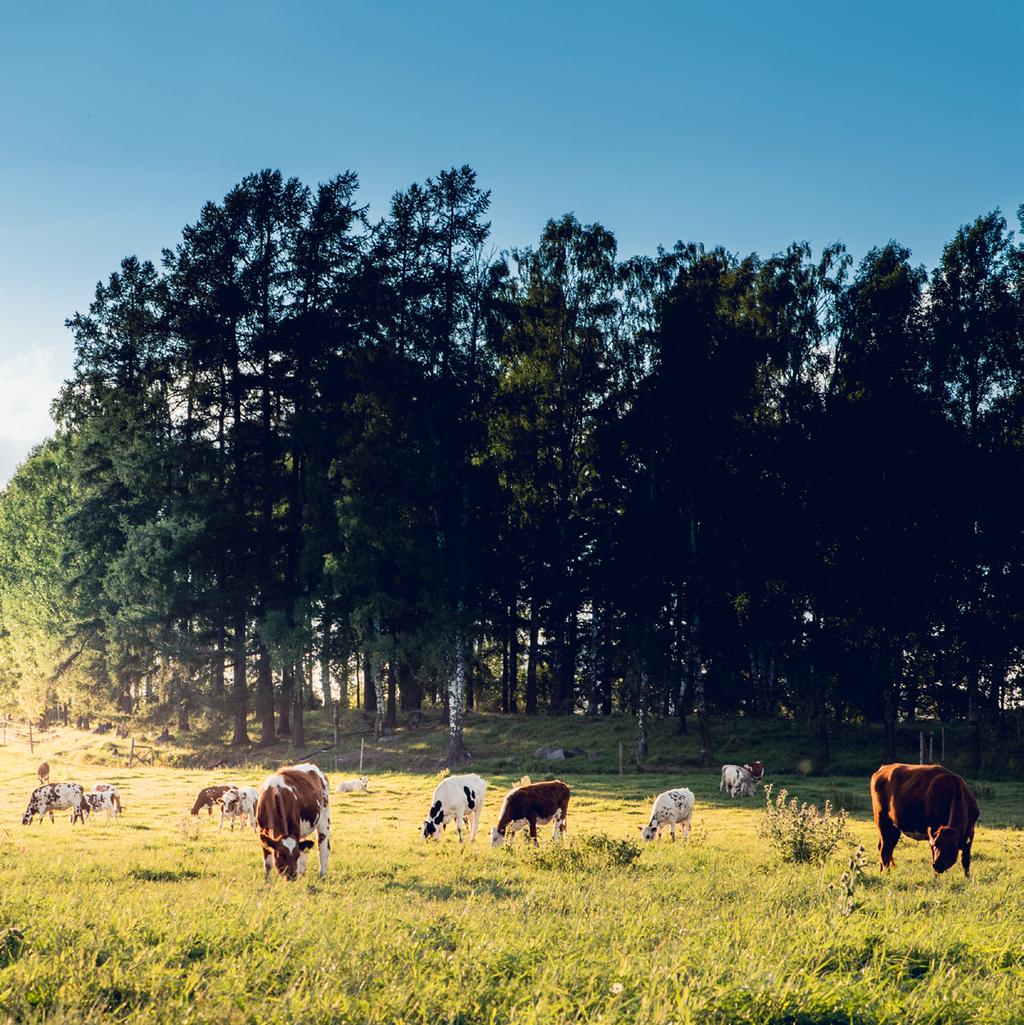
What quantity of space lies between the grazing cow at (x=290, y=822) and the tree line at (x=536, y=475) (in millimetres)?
19487

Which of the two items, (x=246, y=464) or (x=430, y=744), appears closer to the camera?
(x=430, y=744)

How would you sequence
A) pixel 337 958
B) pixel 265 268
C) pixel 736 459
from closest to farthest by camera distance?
pixel 337 958 → pixel 736 459 → pixel 265 268

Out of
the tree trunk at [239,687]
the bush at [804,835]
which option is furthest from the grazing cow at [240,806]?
the tree trunk at [239,687]

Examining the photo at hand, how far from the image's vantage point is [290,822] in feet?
47.0

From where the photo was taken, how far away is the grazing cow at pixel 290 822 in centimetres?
1402

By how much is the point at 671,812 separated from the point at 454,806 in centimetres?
488

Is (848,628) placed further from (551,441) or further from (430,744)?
(430,744)

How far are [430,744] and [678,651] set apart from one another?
1232 cm

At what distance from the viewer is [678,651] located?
33438 mm

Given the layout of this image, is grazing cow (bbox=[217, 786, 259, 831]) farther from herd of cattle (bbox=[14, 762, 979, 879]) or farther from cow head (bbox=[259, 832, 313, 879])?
cow head (bbox=[259, 832, 313, 879])

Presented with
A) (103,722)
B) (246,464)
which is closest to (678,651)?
(246,464)

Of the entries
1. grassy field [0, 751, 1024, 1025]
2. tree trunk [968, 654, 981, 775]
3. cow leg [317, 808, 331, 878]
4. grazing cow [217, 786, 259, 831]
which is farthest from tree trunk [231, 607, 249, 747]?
tree trunk [968, 654, 981, 775]

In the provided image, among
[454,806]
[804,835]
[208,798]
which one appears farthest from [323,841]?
[208,798]

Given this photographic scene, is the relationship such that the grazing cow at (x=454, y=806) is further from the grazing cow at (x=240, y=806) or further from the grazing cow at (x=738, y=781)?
the grazing cow at (x=738, y=781)
